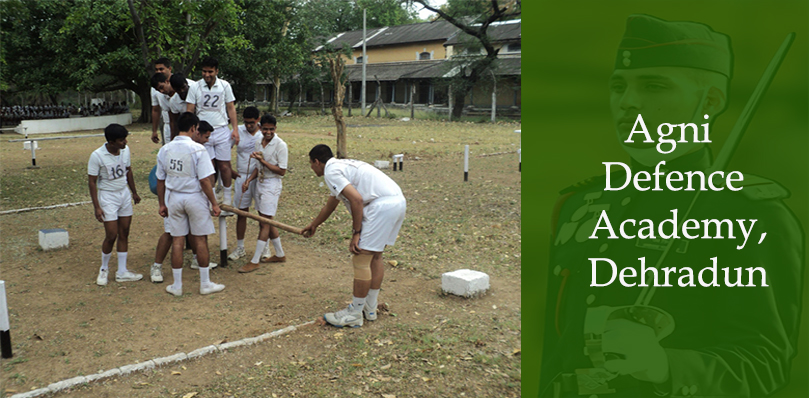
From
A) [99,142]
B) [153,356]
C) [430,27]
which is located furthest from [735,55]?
[430,27]

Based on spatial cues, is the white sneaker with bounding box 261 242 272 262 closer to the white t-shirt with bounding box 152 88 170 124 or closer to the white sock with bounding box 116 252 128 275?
the white sock with bounding box 116 252 128 275

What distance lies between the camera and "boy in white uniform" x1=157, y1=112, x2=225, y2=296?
6.02 m

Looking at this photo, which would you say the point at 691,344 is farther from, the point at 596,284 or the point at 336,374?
the point at 336,374

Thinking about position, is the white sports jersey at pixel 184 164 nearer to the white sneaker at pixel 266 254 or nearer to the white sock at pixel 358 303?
the white sneaker at pixel 266 254


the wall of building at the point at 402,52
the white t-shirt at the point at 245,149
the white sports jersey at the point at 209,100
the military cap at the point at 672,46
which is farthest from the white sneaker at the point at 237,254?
the wall of building at the point at 402,52

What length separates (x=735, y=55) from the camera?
192 cm

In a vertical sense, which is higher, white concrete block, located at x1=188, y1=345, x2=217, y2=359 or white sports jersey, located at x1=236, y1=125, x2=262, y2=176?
white sports jersey, located at x1=236, y1=125, x2=262, y2=176

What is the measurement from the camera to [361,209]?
5223 mm

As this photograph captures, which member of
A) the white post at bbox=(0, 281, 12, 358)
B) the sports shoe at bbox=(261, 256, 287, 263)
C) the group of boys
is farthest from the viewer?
the sports shoe at bbox=(261, 256, 287, 263)

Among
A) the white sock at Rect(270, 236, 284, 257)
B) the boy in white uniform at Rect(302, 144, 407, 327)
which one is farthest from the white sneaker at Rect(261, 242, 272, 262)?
the boy in white uniform at Rect(302, 144, 407, 327)

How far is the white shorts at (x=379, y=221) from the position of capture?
5.30m

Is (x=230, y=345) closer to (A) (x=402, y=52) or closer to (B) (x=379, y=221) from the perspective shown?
(B) (x=379, y=221)

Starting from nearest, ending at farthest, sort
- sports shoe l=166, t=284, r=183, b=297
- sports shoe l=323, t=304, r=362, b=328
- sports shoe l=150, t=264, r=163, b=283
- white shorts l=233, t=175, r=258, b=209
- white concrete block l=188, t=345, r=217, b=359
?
1. white concrete block l=188, t=345, r=217, b=359
2. sports shoe l=323, t=304, r=362, b=328
3. sports shoe l=166, t=284, r=183, b=297
4. sports shoe l=150, t=264, r=163, b=283
5. white shorts l=233, t=175, r=258, b=209

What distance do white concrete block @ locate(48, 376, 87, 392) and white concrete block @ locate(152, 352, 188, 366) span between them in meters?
0.52
